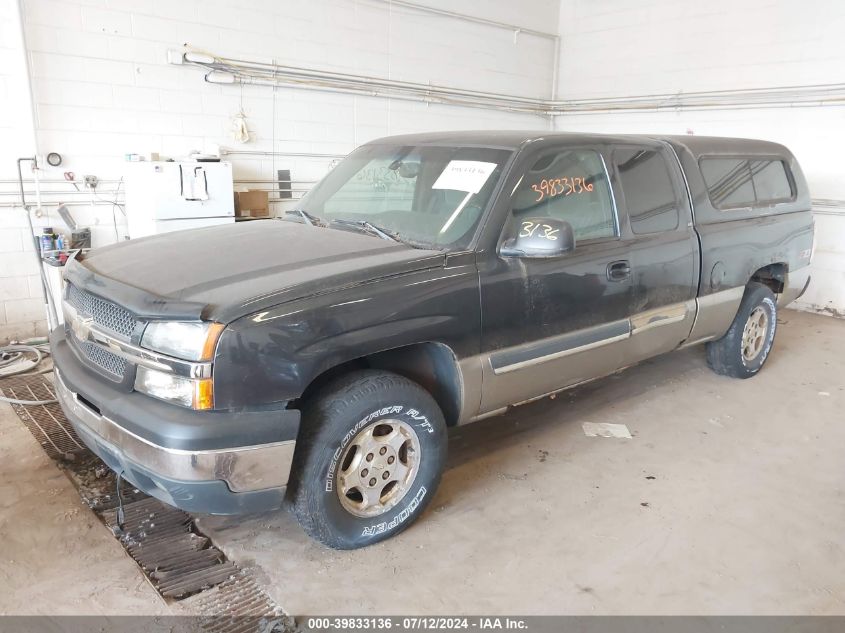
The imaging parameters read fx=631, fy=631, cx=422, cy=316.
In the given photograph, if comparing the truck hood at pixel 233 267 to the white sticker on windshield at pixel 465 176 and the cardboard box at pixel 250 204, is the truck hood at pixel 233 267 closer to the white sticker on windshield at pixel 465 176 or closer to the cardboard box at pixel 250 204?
the white sticker on windshield at pixel 465 176

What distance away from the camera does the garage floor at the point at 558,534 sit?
2.50 m

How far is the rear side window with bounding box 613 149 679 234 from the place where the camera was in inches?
142

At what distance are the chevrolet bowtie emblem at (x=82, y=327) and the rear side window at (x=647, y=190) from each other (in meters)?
2.78

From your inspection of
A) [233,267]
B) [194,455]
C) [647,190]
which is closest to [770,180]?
[647,190]

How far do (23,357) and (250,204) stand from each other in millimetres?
2466

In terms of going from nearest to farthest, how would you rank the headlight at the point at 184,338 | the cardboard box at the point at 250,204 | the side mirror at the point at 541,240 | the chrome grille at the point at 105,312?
the headlight at the point at 184,338 < the chrome grille at the point at 105,312 < the side mirror at the point at 541,240 < the cardboard box at the point at 250,204

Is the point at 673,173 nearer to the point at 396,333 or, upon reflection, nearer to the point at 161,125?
the point at 396,333

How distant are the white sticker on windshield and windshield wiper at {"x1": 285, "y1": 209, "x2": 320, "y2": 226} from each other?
0.69 metres

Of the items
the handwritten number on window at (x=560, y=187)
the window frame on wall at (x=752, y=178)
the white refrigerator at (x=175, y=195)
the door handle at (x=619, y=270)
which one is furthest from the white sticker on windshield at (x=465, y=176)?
the white refrigerator at (x=175, y=195)

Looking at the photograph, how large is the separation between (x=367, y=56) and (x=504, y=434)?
5.40m

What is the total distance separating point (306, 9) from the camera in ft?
22.6

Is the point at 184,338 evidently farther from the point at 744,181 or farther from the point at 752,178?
the point at 752,178

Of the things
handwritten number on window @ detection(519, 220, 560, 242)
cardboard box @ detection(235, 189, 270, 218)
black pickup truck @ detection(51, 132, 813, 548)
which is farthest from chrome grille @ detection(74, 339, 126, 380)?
cardboard box @ detection(235, 189, 270, 218)

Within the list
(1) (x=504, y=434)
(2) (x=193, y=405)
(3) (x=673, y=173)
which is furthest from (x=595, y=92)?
(2) (x=193, y=405)
